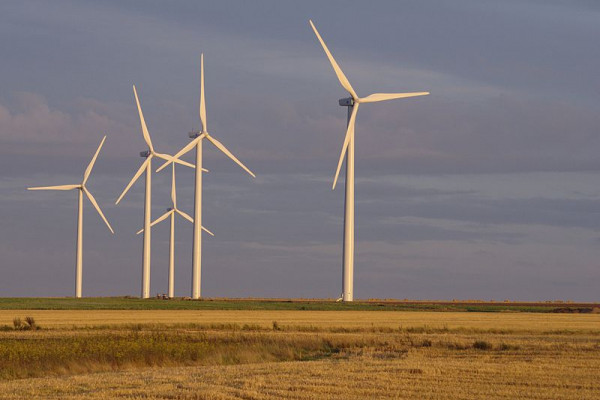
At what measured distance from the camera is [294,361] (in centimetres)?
4225

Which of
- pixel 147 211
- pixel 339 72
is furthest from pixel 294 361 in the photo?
pixel 147 211

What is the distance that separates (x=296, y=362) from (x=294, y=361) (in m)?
1.71

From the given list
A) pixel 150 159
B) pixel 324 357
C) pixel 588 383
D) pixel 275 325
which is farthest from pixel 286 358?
pixel 150 159

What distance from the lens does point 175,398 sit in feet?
90.5

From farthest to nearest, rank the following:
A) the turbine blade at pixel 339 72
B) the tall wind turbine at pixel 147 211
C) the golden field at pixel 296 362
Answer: the tall wind turbine at pixel 147 211, the turbine blade at pixel 339 72, the golden field at pixel 296 362

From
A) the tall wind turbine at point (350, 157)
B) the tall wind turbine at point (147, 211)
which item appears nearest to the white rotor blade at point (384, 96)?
the tall wind turbine at point (350, 157)

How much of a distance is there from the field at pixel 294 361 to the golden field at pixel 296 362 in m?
0.05

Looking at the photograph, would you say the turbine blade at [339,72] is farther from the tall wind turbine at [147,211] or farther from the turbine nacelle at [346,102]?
the tall wind turbine at [147,211]

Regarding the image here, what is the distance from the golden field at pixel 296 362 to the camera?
29453 millimetres

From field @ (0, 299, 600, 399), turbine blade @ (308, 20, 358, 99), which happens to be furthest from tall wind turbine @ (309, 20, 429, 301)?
field @ (0, 299, 600, 399)

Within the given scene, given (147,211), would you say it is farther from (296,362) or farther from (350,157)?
(296,362)

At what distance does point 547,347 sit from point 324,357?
10.9 meters

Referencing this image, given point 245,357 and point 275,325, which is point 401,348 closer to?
point 245,357

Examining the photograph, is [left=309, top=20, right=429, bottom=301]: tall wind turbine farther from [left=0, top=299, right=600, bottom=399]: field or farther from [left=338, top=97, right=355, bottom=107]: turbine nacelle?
[left=0, top=299, right=600, bottom=399]: field
